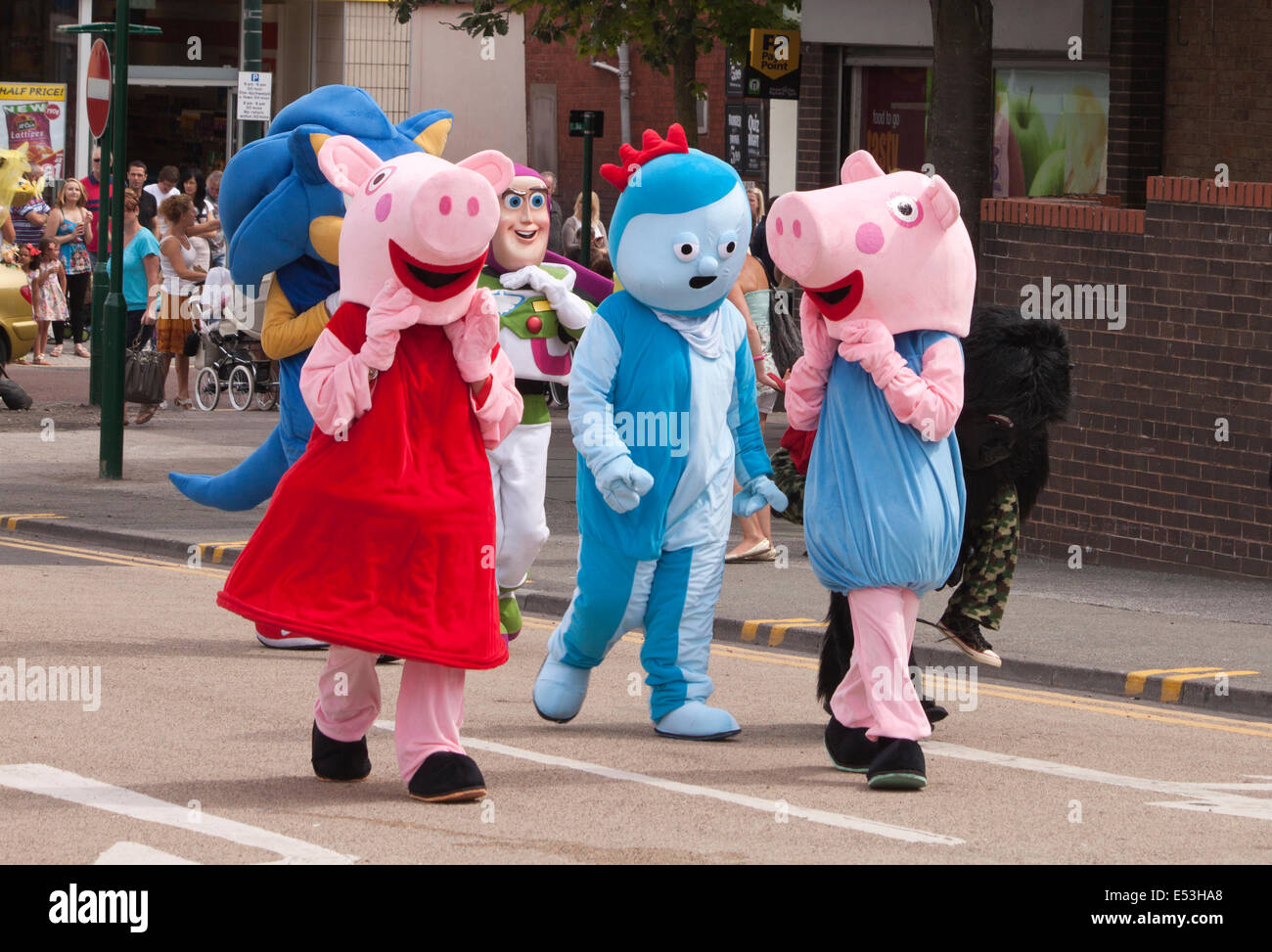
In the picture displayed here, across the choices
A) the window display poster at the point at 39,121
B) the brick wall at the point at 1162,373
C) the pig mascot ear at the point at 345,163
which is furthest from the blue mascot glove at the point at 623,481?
the window display poster at the point at 39,121

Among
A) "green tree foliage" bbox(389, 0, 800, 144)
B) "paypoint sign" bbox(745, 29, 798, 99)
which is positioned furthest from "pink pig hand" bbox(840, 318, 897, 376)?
"green tree foliage" bbox(389, 0, 800, 144)

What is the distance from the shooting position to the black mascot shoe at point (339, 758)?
22.9ft

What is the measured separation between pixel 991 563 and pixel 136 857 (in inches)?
156

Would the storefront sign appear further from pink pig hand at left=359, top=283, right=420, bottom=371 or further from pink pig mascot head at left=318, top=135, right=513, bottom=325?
pink pig hand at left=359, top=283, right=420, bottom=371

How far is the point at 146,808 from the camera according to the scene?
6.57 metres

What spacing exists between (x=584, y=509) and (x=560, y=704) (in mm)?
767

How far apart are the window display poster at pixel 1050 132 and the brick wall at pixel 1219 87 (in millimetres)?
857

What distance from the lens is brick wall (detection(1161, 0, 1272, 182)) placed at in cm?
1562

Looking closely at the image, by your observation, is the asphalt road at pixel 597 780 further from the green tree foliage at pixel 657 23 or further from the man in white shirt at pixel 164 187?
the man in white shirt at pixel 164 187

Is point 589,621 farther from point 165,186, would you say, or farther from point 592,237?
point 165,186

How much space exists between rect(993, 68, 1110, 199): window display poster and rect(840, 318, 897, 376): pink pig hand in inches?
400

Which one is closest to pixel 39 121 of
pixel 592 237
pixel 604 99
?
pixel 592 237

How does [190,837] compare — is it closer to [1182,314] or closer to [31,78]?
[1182,314]
